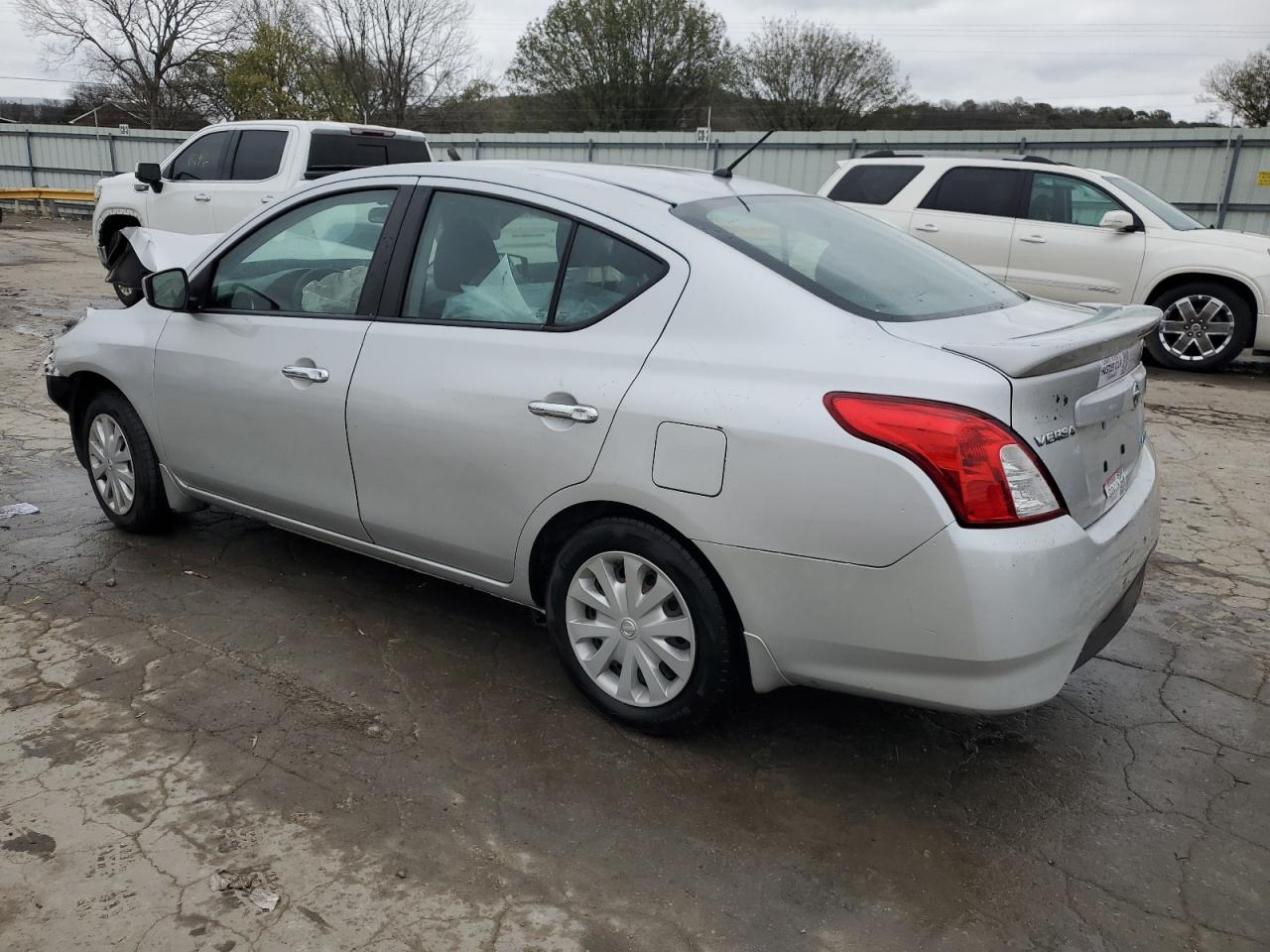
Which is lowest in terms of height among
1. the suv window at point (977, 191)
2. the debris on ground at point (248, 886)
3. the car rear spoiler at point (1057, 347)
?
the debris on ground at point (248, 886)

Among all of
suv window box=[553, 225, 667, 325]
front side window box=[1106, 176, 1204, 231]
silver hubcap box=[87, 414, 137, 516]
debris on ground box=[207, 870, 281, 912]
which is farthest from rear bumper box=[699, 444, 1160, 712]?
front side window box=[1106, 176, 1204, 231]

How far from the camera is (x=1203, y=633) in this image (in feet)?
12.8

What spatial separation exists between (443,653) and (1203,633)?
2868 millimetres

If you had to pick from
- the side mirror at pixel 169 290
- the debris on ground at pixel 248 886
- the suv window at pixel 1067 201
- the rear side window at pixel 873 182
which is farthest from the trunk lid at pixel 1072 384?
the rear side window at pixel 873 182

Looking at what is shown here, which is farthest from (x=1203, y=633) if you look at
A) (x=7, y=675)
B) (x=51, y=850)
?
(x=7, y=675)

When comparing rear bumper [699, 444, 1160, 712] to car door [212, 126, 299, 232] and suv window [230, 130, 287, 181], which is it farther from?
suv window [230, 130, 287, 181]

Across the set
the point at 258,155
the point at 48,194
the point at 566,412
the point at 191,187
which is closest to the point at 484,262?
the point at 566,412

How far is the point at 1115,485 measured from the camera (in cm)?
281

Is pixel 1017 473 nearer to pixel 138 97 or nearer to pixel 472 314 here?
pixel 472 314

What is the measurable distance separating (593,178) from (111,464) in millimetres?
2644

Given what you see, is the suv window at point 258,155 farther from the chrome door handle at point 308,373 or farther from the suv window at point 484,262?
the suv window at point 484,262

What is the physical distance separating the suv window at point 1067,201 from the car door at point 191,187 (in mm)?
8042

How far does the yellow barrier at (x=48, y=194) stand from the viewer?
24.2 meters

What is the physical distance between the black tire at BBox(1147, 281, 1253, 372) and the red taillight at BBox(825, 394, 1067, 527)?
775 centimetres
